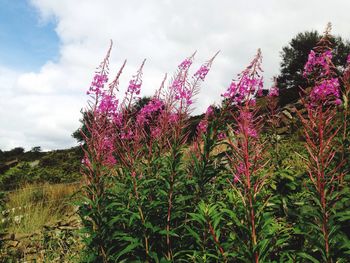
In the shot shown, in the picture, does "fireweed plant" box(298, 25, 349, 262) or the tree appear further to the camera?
the tree

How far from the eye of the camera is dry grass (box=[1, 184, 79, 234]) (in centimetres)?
941

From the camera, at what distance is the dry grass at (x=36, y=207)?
9406 mm

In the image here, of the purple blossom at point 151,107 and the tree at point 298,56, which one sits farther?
the tree at point 298,56

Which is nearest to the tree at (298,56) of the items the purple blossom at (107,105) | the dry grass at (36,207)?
the dry grass at (36,207)

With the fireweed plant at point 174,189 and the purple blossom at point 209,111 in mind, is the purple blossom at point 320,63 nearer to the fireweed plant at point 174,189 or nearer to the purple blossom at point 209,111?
the fireweed plant at point 174,189

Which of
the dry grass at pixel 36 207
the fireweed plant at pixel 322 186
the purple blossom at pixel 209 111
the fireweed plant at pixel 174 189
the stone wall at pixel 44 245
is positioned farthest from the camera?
the dry grass at pixel 36 207

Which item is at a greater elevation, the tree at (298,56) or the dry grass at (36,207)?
the tree at (298,56)

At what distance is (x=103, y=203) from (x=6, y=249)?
4697 millimetres

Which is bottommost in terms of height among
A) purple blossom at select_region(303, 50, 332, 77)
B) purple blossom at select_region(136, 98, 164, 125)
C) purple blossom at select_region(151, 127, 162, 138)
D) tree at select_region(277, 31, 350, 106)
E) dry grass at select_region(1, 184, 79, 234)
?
dry grass at select_region(1, 184, 79, 234)

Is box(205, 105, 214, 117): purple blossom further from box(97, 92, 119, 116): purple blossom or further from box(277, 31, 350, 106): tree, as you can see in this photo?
box(277, 31, 350, 106): tree

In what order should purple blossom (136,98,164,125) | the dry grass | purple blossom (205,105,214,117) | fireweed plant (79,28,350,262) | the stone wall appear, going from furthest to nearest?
the dry grass, the stone wall, purple blossom (136,98,164,125), purple blossom (205,105,214,117), fireweed plant (79,28,350,262)

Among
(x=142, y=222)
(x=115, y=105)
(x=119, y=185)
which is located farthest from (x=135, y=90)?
(x=142, y=222)

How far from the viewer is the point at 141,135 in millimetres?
4219

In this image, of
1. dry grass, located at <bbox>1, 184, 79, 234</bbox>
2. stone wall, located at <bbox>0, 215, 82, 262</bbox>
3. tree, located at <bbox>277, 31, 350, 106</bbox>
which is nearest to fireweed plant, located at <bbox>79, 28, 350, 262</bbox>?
stone wall, located at <bbox>0, 215, 82, 262</bbox>
